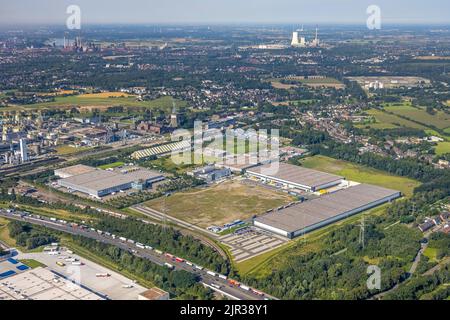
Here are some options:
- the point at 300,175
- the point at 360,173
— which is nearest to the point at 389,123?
the point at 360,173

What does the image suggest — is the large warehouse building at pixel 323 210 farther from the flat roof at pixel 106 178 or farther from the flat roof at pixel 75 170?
the flat roof at pixel 75 170

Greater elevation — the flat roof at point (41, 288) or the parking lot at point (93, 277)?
the flat roof at point (41, 288)

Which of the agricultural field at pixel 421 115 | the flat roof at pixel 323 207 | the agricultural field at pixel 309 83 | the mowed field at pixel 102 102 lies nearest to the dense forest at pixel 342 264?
the flat roof at pixel 323 207

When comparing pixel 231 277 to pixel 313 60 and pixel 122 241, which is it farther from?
pixel 313 60

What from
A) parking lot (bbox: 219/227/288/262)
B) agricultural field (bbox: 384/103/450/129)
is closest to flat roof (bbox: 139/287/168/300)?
parking lot (bbox: 219/227/288/262)

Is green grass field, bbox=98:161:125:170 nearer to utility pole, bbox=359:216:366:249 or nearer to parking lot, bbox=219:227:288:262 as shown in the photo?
parking lot, bbox=219:227:288:262

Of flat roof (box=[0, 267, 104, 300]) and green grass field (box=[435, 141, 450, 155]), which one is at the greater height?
green grass field (box=[435, 141, 450, 155])
